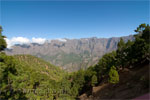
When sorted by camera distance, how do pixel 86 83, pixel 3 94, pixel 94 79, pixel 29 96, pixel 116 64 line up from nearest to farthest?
pixel 3 94 → pixel 29 96 → pixel 116 64 → pixel 94 79 → pixel 86 83

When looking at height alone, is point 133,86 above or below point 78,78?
above

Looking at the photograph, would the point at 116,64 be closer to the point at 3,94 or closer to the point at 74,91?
the point at 74,91

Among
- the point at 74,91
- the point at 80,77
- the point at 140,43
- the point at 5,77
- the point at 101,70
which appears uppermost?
the point at 140,43

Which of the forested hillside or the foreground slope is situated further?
the foreground slope

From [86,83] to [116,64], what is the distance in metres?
20.5

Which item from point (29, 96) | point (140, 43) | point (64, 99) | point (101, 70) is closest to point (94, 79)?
point (101, 70)

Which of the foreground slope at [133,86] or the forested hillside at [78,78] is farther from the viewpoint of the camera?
the foreground slope at [133,86]

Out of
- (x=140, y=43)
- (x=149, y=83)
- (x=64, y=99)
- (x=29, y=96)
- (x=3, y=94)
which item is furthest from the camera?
(x=64, y=99)

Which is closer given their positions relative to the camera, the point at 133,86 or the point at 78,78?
the point at 133,86

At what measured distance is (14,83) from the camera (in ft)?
30.7

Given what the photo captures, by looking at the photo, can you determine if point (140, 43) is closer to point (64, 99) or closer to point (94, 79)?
point (94, 79)

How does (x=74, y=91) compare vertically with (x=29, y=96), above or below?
below

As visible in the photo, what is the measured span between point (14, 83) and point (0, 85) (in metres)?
1.40

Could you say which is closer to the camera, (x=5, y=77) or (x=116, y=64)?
(x=5, y=77)
